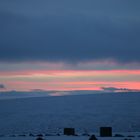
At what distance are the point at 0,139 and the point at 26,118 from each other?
58.9ft

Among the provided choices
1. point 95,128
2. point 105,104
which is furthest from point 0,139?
point 105,104

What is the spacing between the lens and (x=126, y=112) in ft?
137

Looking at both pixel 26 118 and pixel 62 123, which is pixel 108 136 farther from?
pixel 26 118

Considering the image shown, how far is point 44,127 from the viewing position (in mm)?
33406

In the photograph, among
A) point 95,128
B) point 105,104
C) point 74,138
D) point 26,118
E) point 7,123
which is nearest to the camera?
point 74,138

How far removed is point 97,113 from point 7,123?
8022mm

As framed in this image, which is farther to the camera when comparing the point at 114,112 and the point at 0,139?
the point at 114,112

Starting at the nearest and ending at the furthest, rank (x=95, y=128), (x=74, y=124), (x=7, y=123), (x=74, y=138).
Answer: (x=74, y=138) < (x=95, y=128) < (x=74, y=124) < (x=7, y=123)

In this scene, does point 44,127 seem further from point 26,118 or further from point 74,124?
point 26,118

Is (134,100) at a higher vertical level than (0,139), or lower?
higher

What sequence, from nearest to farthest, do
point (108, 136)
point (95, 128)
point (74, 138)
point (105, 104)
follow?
point (74, 138), point (108, 136), point (95, 128), point (105, 104)

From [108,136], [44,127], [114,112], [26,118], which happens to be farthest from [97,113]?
[108,136]

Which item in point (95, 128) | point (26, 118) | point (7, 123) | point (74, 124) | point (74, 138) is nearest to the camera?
point (74, 138)

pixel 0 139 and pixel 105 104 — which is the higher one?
pixel 105 104
